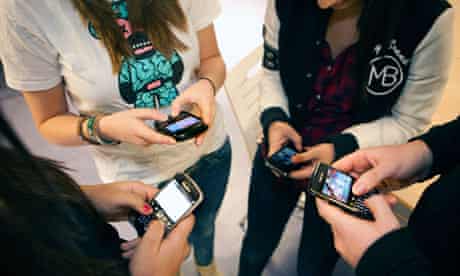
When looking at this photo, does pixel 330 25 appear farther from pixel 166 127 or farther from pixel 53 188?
pixel 53 188

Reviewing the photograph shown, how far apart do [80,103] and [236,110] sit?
772 millimetres

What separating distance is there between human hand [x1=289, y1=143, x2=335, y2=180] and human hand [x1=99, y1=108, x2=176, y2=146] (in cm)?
36

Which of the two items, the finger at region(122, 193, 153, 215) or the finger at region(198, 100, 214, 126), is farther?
the finger at region(198, 100, 214, 126)

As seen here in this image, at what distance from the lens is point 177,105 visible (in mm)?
760

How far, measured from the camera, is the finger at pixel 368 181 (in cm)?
65

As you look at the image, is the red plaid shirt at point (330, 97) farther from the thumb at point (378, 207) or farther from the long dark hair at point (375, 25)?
the thumb at point (378, 207)

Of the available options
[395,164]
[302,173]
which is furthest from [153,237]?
[395,164]

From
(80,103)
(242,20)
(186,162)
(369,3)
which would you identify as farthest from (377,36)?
(242,20)

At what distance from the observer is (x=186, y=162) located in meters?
0.88

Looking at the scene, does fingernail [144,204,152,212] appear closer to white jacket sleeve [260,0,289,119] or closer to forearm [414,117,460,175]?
white jacket sleeve [260,0,289,119]

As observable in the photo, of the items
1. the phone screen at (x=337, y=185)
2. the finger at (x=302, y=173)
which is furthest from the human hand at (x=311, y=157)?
the phone screen at (x=337, y=185)

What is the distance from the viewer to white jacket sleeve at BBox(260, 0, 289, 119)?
0.90 meters

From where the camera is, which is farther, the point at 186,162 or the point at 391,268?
the point at 186,162

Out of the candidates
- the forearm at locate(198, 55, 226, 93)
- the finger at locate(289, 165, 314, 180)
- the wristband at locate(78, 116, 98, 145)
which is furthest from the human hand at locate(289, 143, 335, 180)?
the wristband at locate(78, 116, 98, 145)
